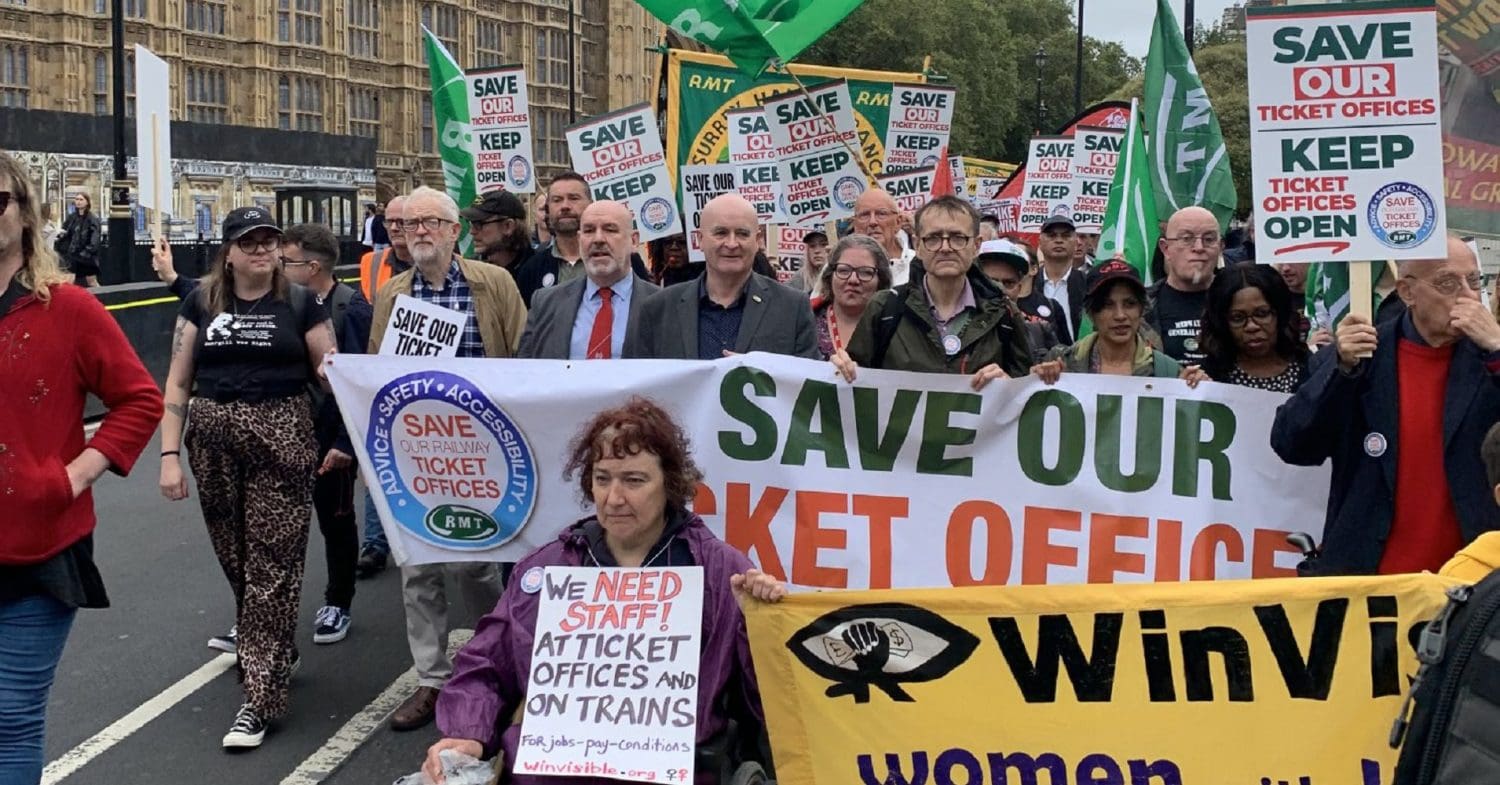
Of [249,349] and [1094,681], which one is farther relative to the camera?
[249,349]

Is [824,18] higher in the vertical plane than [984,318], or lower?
higher

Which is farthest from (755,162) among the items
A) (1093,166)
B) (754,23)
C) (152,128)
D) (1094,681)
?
(1094,681)

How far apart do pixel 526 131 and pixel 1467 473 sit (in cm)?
958

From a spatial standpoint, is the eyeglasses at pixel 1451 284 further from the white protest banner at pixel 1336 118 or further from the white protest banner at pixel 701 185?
the white protest banner at pixel 701 185

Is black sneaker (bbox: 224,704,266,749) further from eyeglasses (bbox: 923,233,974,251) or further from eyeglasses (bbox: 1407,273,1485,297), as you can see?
eyeglasses (bbox: 1407,273,1485,297)

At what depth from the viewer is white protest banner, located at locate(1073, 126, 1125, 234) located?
1366 centimetres

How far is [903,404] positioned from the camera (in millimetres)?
5148

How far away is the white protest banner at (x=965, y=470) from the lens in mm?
5043

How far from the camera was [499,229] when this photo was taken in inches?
338

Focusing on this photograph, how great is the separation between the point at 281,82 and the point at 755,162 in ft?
169

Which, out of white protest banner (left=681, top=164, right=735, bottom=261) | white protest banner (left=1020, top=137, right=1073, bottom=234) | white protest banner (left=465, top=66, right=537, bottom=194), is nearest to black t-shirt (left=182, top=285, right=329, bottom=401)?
white protest banner (left=681, top=164, right=735, bottom=261)

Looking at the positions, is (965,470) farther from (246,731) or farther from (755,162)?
(755,162)

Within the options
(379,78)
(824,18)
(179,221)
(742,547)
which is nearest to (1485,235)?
(742,547)

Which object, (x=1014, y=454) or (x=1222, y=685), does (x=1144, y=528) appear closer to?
(x=1014, y=454)
